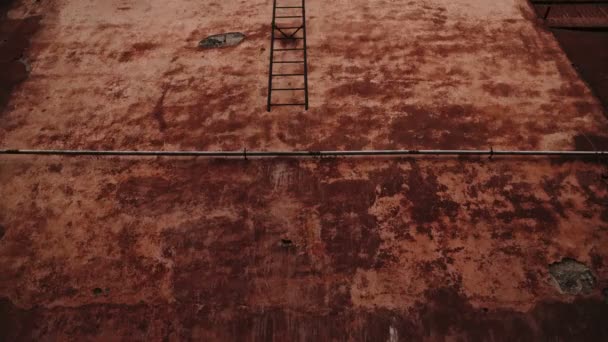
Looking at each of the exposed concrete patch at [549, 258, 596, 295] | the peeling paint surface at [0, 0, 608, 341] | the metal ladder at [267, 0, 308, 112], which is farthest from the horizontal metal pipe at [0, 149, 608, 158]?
the exposed concrete patch at [549, 258, 596, 295]

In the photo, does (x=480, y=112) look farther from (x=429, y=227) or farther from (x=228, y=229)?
(x=228, y=229)

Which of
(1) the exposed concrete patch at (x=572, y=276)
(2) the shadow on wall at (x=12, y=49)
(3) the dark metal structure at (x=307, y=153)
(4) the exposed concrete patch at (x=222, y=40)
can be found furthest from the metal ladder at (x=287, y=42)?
(2) the shadow on wall at (x=12, y=49)

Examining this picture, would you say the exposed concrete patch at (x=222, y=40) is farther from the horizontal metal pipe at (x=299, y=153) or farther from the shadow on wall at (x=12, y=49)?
the shadow on wall at (x=12, y=49)

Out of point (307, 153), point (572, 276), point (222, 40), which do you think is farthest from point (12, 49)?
point (572, 276)

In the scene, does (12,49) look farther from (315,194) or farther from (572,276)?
(572,276)

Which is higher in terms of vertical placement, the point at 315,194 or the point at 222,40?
the point at 222,40
